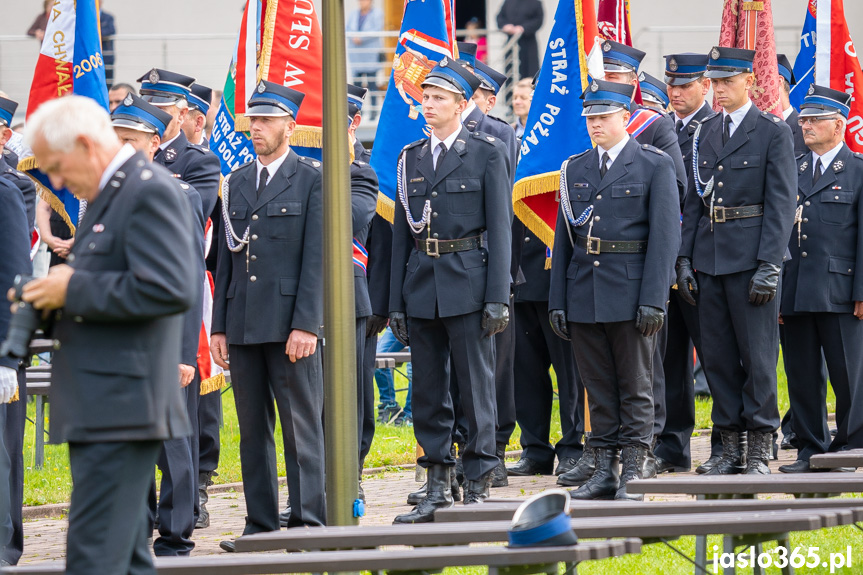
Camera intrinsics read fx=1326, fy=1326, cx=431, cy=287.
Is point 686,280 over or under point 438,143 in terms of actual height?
under

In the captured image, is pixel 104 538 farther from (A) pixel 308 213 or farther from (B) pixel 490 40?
(B) pixel 490 40

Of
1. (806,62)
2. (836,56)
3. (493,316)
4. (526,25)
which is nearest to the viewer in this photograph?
(493,316)

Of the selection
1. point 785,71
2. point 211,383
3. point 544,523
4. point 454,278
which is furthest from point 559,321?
point 785,71

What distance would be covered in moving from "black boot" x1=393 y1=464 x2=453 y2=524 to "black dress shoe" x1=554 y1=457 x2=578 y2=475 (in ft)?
4.95

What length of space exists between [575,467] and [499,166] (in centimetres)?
208

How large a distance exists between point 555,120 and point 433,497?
9.28 feet

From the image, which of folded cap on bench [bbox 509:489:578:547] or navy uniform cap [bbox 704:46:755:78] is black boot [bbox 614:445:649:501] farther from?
folded cap on bench [bbox 509:489:578:547]

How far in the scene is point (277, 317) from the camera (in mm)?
6566

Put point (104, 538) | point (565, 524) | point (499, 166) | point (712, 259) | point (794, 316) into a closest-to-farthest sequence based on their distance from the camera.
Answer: point (104, 538)
point (565, 524)
point (499, 166)
point (712, 259)
point (794, 316)

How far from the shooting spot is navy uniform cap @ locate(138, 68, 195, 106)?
764 centimetres

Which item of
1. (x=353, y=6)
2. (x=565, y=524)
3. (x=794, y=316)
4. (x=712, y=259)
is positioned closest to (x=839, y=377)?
(x=794, y=316)

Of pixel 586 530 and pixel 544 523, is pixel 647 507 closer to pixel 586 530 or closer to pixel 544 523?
pixel 586 530

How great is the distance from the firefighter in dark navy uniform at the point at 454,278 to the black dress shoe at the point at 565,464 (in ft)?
4.86

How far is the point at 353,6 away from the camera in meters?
18.9
